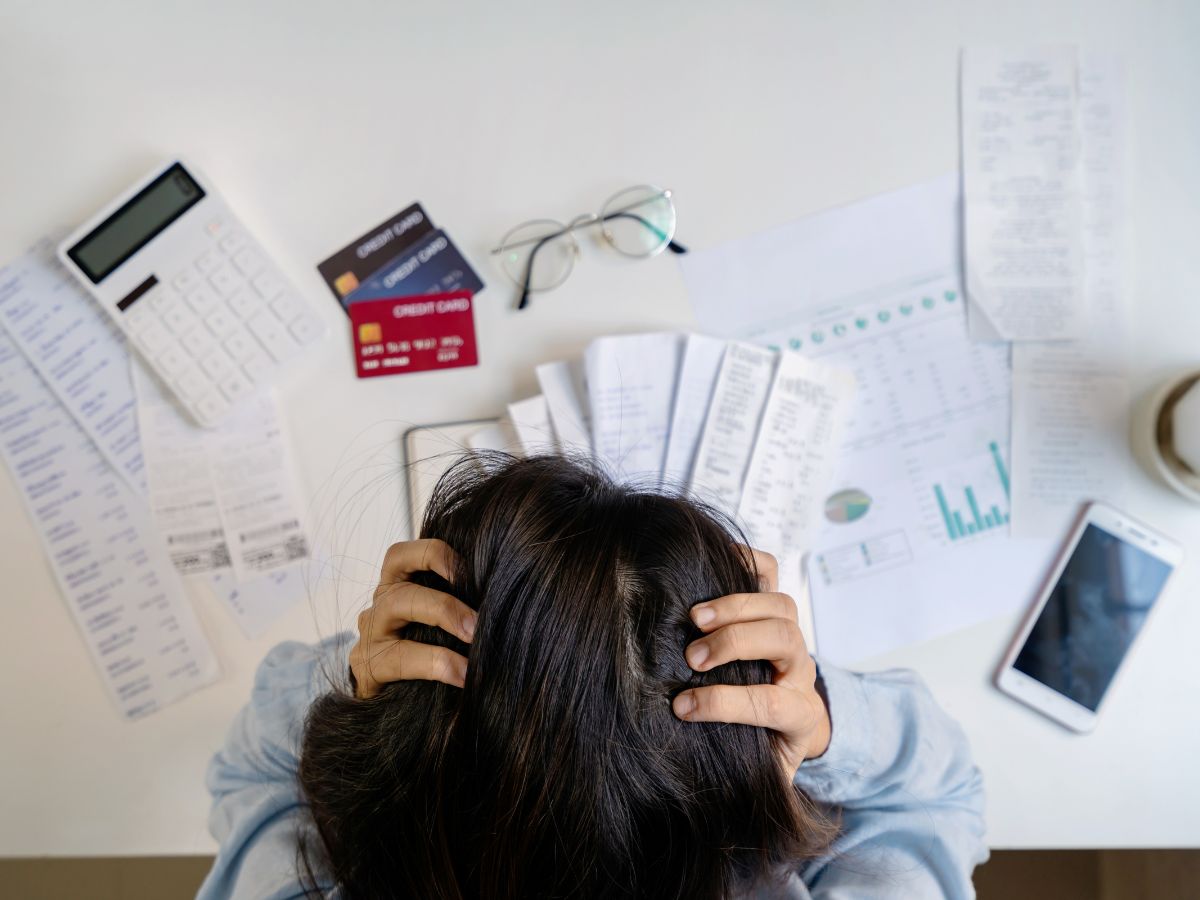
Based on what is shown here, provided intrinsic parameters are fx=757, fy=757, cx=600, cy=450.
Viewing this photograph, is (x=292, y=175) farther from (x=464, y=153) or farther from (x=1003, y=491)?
(x=1003, y=491)

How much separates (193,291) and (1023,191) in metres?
0.83

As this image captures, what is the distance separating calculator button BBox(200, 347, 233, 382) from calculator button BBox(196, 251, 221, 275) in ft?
0.26

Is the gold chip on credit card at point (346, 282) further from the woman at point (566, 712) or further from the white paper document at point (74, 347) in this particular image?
the woman at point (566, 712)

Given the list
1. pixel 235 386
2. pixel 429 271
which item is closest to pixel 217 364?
pixel 235 386

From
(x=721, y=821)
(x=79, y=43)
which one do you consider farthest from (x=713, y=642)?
(x=79, y=43)

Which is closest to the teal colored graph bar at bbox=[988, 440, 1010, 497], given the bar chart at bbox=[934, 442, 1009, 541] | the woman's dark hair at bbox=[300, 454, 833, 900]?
the bar chart at bbox=[934, 442, 1009, 541]

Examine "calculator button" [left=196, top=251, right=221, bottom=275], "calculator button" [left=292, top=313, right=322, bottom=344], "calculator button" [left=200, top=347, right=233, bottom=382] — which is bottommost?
"calculator button" [left=200, top=347, right=233, bottom=382]

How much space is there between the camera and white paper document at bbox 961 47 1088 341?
2.39ft

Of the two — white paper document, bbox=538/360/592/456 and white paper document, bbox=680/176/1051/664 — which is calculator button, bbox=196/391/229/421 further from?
white paper document, bbox=680/176/1051/664

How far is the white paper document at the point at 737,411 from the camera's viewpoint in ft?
2.43

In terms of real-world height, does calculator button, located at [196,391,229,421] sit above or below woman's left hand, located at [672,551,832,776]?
above

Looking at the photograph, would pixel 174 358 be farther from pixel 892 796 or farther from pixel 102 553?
pixel 892 796

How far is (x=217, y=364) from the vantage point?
77cm

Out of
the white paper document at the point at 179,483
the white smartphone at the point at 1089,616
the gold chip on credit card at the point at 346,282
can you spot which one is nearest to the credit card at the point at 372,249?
the gold chip on credit card at the point at 346,282
